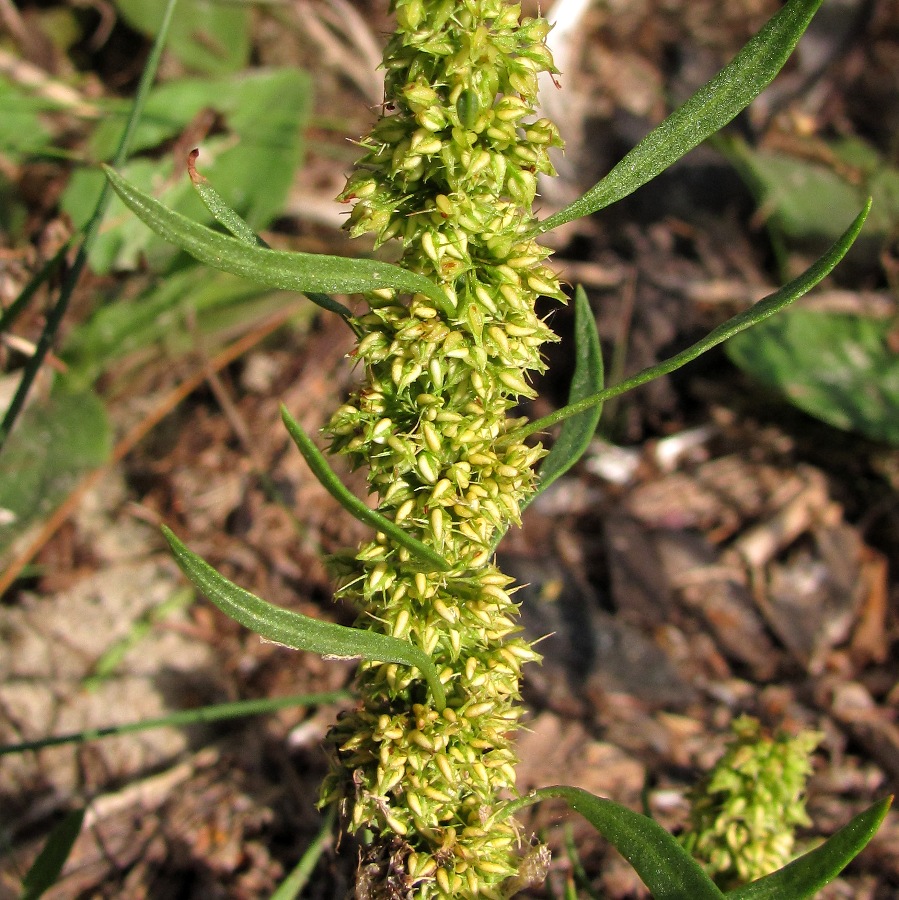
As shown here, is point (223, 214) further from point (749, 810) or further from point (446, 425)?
point (749, 810)

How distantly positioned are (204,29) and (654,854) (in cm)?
428

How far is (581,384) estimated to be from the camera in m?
1.73

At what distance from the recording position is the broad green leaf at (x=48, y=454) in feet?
10.0

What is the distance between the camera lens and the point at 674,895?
1210 mm

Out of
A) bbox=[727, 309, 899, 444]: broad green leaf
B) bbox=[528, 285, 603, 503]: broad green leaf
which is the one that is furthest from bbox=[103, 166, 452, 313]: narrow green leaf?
bbox=[727, 309, 899, 444]: broad green leaf

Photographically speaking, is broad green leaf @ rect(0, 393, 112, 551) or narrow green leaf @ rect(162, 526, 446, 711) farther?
broad green leaf @ rect(0, 393, 112, 551)

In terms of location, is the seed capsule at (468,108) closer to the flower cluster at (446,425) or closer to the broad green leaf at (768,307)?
the flower cluster at (446,425)

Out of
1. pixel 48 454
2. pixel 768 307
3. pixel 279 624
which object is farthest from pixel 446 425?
pixel 48 454

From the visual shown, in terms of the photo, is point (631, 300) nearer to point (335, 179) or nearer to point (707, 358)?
point (707, 358)

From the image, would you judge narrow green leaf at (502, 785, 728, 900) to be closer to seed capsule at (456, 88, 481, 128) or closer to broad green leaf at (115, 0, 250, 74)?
seed capsule at (456, 88, 481, 128)

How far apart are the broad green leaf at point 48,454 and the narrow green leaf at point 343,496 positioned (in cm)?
217

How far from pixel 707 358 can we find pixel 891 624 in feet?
4.19

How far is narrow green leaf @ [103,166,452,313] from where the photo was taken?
1.06 meters

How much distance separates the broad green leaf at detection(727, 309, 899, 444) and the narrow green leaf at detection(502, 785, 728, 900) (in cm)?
251
